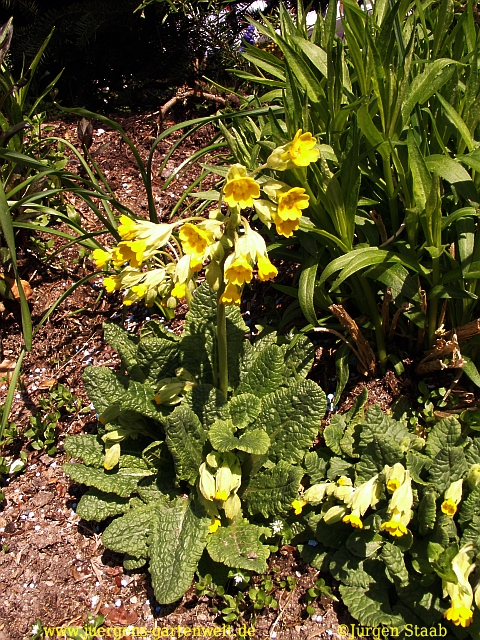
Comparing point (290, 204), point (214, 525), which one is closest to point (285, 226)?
point (290, 204)

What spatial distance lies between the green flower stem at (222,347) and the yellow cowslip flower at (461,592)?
0.97 m

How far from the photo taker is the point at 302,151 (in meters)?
1.69

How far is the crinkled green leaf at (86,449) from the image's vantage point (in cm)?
236

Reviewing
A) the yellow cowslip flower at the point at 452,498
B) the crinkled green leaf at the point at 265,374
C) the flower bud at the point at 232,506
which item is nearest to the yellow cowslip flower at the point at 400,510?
the yellow cowslip flower at the point at 452,498

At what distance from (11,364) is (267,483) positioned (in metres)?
1.54

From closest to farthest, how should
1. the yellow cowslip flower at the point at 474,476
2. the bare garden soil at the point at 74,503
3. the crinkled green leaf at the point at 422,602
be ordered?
the crinkled green leaf at the point at 422,602 < the yellow cowslip flower at the point at 474,476 < the bare garden soil at the point at 74,503

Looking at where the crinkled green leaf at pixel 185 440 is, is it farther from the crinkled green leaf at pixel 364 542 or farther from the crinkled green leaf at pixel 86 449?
the crinkled green leaf at pixel 364 542

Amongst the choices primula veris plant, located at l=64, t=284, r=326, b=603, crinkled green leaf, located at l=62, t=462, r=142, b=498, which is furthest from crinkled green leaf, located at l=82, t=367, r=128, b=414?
crinkled green leaf, located at l=62, t=462, r=142, b=498

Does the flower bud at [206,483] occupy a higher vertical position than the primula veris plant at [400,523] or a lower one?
higher

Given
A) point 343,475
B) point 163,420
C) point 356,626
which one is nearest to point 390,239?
point 343,475

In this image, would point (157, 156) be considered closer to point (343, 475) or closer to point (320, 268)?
point (320, 268)

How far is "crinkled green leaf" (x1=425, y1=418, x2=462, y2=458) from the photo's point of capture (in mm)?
2176

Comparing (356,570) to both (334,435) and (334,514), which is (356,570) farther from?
(334,435)

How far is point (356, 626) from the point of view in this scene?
2.06m
